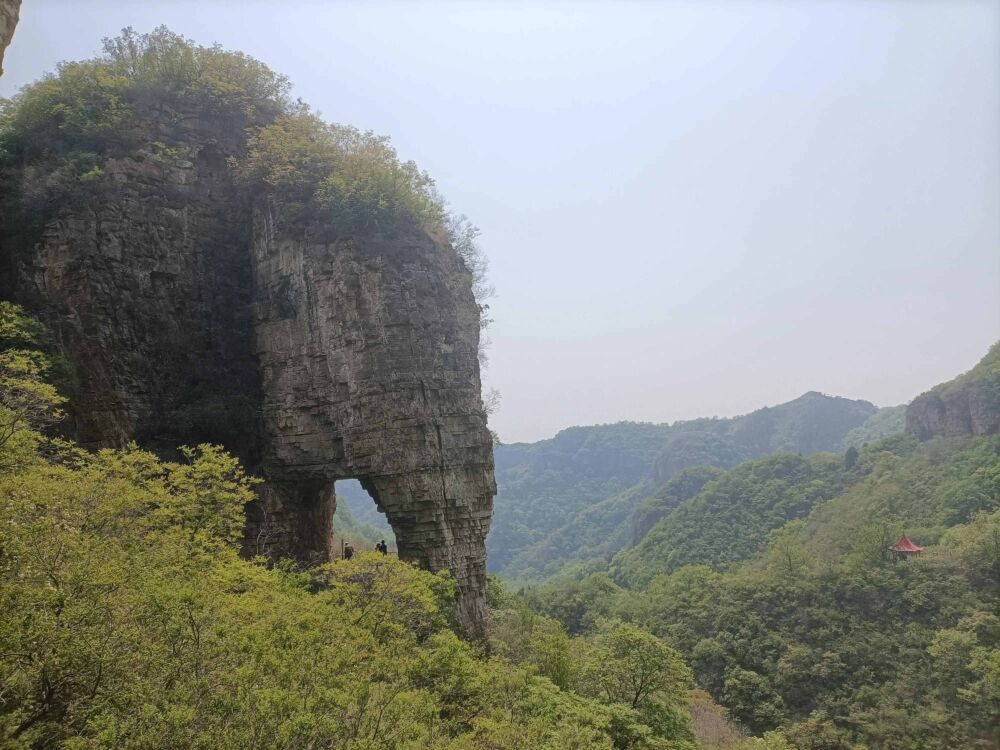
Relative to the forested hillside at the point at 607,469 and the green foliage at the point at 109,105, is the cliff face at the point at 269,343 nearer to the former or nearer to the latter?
the green foliage at the point at 109,105

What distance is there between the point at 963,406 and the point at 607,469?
97234 mm

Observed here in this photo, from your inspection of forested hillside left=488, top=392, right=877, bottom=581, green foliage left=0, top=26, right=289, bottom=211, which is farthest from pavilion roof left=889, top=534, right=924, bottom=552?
forested hillside left=488, top=392, right=877, bottom=581

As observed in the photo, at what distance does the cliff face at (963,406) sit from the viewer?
175 ft

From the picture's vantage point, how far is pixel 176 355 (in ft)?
61.7

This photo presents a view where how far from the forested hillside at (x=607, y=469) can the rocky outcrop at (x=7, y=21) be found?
84835 millimetres

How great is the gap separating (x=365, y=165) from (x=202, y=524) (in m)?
12.8

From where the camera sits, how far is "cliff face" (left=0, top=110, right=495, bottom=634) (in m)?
17.3

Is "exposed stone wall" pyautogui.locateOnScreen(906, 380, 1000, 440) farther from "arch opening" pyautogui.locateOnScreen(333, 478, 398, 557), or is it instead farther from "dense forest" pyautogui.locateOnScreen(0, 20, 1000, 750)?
"arch opening" pyautogui.locateOnScreen(333, 478, 398, 557)

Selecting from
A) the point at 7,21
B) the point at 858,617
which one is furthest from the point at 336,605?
the point at 858,617

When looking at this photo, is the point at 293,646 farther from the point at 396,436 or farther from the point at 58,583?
the point at 396,436

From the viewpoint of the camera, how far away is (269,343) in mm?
19328

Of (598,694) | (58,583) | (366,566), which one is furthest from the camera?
(598,694)

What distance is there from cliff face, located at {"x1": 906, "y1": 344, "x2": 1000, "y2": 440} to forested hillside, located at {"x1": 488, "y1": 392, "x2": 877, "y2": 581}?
3984 cm

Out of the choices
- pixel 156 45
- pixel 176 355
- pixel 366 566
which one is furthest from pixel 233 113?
pixel 366 566
